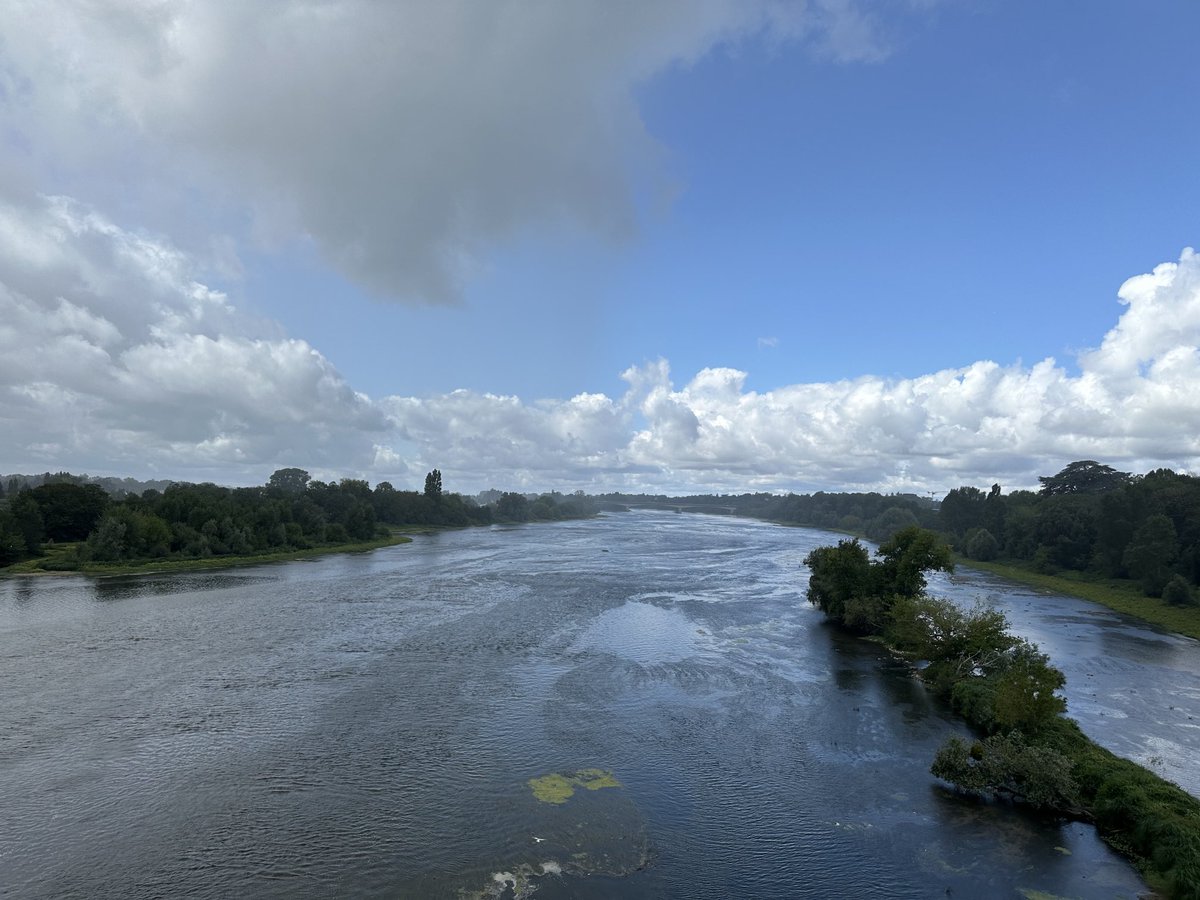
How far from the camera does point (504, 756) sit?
1066 inches

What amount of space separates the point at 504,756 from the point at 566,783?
3.47 m

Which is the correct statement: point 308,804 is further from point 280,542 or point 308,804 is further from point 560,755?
point 280,542

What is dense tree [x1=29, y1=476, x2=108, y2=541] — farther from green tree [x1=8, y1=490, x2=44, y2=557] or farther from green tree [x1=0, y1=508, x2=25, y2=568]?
green tree [x1=0, y1=508, x2=25, y2=568]

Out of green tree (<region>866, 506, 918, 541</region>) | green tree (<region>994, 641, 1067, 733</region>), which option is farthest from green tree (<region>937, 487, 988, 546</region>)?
green tree (<region>994, 641, 1067, 733</region>)

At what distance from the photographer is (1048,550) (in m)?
97.1

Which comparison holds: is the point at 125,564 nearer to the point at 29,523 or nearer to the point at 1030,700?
the point at 29,523

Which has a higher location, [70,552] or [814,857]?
[70,552]

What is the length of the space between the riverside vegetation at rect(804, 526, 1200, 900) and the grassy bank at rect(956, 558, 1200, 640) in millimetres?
Answer: 35347

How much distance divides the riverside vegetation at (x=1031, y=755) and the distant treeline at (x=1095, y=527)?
2977cm

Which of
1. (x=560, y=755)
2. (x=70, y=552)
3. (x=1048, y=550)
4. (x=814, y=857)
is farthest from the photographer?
(x=1048, y=550)

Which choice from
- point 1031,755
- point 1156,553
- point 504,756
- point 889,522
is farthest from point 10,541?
point 889,522

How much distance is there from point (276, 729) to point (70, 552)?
6391 centimetres

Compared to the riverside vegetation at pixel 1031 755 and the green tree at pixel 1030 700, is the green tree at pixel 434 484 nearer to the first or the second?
the riverside vegetation at pixel 1031 755

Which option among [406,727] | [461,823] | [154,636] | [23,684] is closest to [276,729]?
[406,727]
